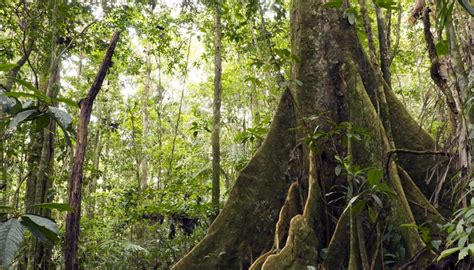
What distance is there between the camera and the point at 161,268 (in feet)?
24.5

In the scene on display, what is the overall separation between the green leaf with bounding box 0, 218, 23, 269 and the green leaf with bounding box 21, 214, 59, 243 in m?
0.02

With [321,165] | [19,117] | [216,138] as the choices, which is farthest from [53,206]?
[216,138]

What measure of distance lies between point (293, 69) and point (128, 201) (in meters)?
4.44

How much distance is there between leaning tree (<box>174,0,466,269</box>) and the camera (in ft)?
11.7

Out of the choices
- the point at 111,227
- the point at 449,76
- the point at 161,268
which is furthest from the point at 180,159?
the point at 449,76

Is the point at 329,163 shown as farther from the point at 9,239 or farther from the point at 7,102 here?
the point at 9,239

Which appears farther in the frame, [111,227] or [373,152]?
[111,227]

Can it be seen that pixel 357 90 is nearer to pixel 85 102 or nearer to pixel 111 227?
pixel 85 102

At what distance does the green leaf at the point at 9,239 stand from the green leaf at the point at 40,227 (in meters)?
0.02

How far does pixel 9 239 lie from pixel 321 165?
3.14 m

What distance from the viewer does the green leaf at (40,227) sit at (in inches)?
45.2

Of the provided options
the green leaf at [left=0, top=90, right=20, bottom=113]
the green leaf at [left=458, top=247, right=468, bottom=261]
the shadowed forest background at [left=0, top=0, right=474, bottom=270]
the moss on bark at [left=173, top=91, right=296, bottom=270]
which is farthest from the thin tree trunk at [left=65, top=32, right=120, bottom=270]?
the green leaf at [left=458, top=247, right=468, bottom=261]

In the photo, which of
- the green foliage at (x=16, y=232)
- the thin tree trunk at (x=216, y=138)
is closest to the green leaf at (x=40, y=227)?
the green foliage at (x=16, y=232)

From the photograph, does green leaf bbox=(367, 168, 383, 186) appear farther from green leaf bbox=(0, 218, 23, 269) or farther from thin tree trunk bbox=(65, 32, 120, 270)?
thin tree trunk bbox=(65, 32, 120, 270)
